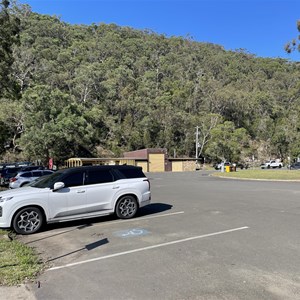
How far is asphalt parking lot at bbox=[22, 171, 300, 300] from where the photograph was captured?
15.2 feet

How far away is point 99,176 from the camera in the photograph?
9938mm

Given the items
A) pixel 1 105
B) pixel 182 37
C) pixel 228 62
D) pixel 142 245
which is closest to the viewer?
pixel 142 245

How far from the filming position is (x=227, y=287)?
15.3ft

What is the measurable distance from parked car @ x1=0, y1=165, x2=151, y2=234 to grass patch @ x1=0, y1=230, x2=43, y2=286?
112 centimetres

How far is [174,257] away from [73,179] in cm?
440

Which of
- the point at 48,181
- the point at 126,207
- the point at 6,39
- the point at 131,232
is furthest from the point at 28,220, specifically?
the point at 6,39

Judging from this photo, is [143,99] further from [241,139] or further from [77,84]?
[241,139]

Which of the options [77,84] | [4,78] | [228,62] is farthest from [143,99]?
[4,78]

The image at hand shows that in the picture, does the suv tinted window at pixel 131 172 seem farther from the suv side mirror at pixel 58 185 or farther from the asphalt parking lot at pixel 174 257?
the suv side mirror at pixel 58 185

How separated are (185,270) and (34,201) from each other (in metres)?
4.78

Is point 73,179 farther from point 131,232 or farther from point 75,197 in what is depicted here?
point 131,232

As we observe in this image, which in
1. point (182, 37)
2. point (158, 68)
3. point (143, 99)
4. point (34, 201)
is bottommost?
point (34, 201)

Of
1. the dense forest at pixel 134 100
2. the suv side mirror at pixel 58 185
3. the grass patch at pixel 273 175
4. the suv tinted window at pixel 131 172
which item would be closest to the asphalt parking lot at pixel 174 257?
the suv side mirror at pixel 58 185

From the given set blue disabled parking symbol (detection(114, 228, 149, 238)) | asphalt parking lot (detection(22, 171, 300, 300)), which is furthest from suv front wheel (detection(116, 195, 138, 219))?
blue disabled parking symbol (detection(114, 228, 149, 238))
